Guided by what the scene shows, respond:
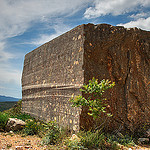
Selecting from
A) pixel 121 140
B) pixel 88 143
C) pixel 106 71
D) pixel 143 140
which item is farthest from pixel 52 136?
pixel 143 140

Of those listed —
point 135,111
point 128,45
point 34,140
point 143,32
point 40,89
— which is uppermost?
point 143,32

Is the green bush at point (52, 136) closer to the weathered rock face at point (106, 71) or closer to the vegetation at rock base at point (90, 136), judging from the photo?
the vegetation at rock base at point (90, 136)

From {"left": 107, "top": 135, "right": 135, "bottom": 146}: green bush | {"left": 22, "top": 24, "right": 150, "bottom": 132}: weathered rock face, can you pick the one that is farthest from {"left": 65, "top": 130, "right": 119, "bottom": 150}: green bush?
{"left": 22, "top": 24, "right": 150, "bottom": 132}: weathered rock face

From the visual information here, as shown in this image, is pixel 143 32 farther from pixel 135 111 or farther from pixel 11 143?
pixel 11 143

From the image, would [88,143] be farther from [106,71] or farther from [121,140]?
[106,71]

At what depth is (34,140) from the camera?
5.19 metres

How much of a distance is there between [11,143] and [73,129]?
1695 mm

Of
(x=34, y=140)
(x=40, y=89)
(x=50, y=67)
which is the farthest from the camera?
(x=40, y=89)

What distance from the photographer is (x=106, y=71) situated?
5.39 m

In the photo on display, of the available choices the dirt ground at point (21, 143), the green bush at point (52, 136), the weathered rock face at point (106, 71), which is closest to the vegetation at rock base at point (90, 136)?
the green bush at point (52, 136)

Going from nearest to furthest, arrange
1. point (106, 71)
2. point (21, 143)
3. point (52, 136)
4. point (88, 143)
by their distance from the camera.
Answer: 1. point (88, 143)
2. point (21, 143)
3. point (52, 136)
4. point (106, 71)

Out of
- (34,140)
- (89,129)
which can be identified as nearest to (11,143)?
(34,140)

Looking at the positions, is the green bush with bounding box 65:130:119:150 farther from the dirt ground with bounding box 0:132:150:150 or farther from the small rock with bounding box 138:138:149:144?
the small rock with bounding box 138:138:149:144

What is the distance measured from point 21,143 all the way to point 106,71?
3136 mm
